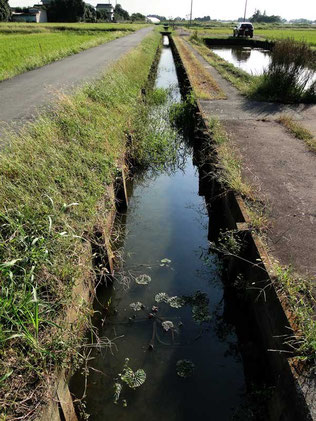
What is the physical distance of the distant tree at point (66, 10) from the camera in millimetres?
62619

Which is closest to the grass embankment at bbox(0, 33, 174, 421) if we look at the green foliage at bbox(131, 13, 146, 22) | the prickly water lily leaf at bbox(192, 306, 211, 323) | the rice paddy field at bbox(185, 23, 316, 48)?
the prickly water lily leaf at bbox(192, 306, 211, 323)

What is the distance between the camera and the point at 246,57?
2841 centimetres

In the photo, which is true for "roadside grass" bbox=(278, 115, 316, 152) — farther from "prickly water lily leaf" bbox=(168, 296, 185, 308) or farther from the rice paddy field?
the rice paddy field

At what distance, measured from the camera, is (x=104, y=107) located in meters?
8.47

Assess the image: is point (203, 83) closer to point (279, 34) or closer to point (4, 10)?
point (279, 34)

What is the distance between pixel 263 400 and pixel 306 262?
60.4 inches

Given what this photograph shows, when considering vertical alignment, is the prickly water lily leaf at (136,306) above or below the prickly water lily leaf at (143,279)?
below

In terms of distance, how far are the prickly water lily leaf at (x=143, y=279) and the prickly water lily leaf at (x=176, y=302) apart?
1.49 ft

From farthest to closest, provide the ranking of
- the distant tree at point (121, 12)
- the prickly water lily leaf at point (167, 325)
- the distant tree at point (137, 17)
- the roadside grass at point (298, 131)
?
1. the distant tree at point (137, 17)
2. the distant tree at point (121, 12)
3. the roadside grass at point (298, 131)
4. the prickly water lily leaf at point (167, 325)

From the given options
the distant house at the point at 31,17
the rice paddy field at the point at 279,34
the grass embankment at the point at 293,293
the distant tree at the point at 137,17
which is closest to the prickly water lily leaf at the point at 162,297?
the grass embankment at the point at 293,293

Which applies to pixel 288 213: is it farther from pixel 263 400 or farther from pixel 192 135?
pixel 192 135

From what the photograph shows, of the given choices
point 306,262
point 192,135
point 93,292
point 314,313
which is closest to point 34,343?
point 93,292

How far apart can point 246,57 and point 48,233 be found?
29.6m

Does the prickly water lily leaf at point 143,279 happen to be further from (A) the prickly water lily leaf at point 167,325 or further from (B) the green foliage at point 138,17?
(B) the green foliage at point 138,17
